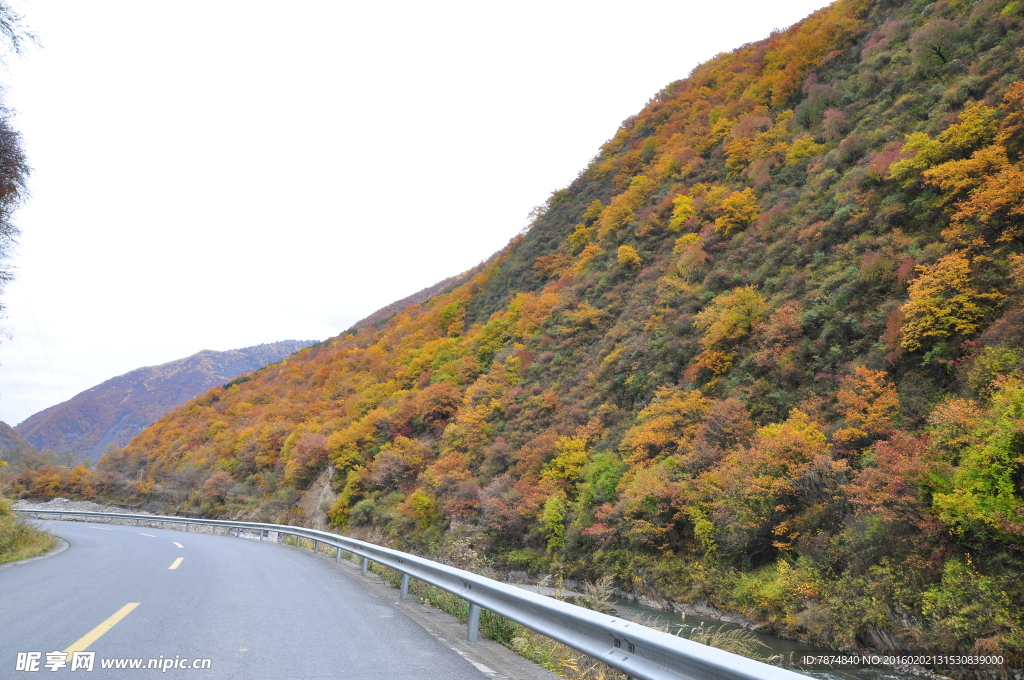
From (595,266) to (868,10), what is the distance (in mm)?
25008

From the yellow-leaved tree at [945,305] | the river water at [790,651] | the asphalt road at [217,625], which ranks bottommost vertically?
the river water at [790,651]

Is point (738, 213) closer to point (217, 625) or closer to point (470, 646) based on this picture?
point (470, 646)

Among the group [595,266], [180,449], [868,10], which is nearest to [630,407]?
[595,266]

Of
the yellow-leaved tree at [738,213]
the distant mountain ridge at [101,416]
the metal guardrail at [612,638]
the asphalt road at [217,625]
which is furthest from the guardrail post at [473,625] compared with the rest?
the distant mountain ridge at [101,416]

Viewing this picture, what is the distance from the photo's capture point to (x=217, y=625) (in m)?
5.12

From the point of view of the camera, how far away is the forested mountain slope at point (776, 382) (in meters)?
10.3

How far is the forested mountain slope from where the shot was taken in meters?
10.3

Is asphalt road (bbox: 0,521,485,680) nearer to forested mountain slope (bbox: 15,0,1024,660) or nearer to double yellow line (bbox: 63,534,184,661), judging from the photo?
double yellow line (bbox: 63,534,184,661)

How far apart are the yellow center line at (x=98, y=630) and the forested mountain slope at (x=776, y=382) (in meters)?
11.8

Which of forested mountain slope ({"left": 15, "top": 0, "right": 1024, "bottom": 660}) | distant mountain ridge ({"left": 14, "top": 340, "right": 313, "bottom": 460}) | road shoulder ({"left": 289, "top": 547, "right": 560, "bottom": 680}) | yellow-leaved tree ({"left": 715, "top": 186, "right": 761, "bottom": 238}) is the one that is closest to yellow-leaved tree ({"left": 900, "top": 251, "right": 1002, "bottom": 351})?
forested mountain slope ({"left": 15, "top": 0, "right": 1024, "bottom": 660})

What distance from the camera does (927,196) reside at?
1730 cm

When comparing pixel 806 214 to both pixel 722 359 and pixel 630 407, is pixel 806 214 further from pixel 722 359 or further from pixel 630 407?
pixel 630 407

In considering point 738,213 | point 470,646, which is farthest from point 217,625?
point 738,213

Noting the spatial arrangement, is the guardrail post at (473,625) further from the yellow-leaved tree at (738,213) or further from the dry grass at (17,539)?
the yellow-leaved tree at (738,213)
